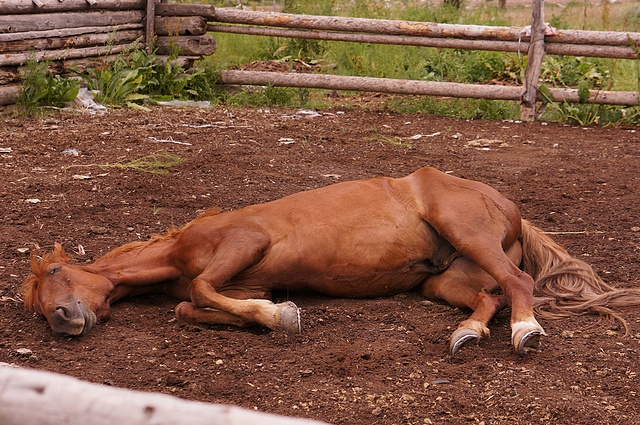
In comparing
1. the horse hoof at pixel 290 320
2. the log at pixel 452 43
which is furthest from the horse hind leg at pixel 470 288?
the log at pixel 452 43

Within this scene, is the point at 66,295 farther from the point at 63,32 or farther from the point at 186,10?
the point at 186,10

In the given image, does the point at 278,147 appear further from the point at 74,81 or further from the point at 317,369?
the point at 317,369

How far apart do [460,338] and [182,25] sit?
836 centimetres

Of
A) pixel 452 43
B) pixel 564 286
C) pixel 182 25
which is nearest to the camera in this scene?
pixel 564 286

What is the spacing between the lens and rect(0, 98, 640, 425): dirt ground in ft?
10.2

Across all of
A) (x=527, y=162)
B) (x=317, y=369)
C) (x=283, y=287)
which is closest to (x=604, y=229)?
(x=527, y=162)

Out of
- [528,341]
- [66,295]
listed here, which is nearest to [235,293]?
[66,295]

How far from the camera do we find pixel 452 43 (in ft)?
32.7

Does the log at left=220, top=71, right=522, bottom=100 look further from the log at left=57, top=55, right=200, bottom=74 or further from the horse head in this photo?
the horse head

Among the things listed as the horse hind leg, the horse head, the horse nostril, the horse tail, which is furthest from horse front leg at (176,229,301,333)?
the horse tail

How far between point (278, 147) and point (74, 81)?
3154 millimetres

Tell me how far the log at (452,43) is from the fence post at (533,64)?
0.52 feet

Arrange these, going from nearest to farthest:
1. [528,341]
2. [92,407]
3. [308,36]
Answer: [92,407]
[528,341]
[308,36]

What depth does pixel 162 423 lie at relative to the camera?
1.35 meters
